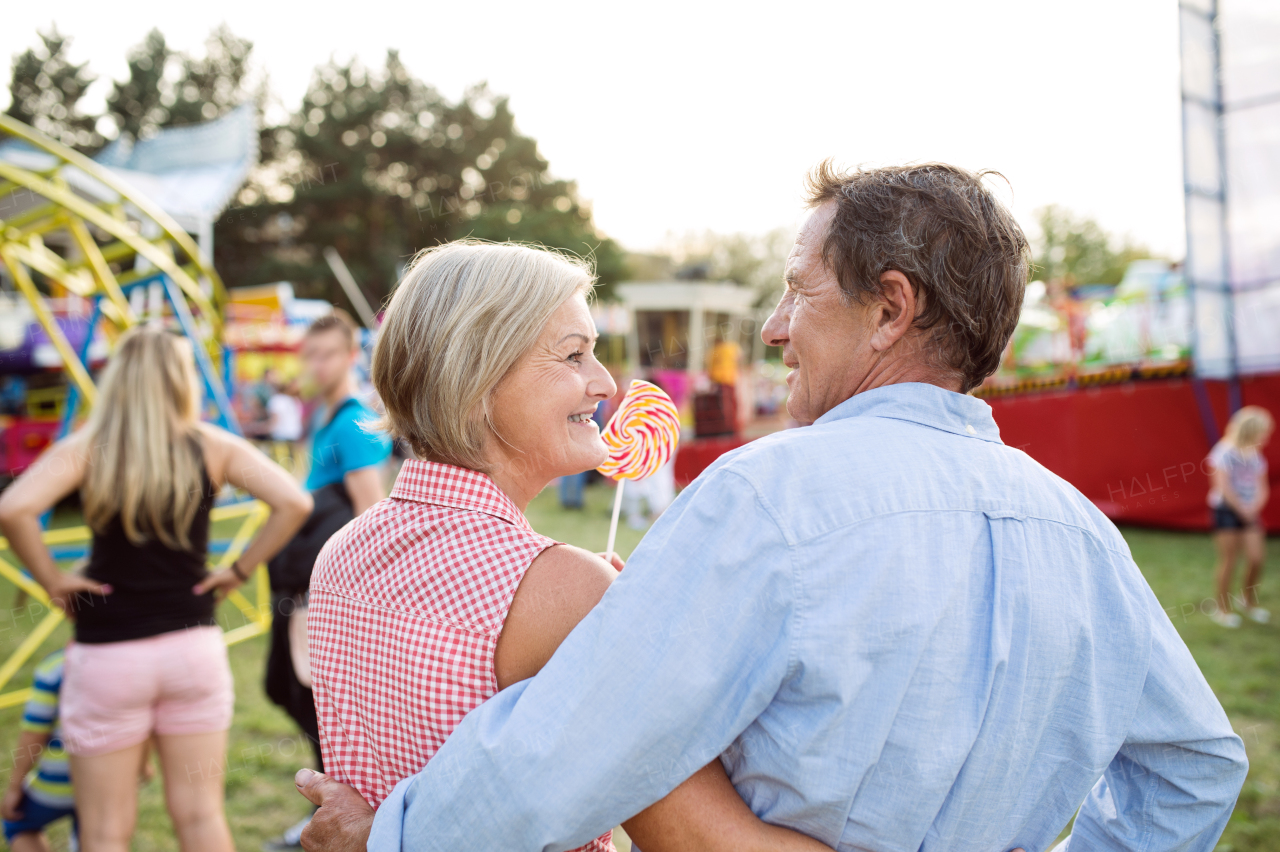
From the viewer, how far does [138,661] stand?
8.27 feet

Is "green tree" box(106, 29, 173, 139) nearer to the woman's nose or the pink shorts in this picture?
the pink shorts

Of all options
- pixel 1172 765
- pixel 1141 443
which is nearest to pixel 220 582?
pixel 1172 765

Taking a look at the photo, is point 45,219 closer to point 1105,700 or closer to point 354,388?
point 354,388

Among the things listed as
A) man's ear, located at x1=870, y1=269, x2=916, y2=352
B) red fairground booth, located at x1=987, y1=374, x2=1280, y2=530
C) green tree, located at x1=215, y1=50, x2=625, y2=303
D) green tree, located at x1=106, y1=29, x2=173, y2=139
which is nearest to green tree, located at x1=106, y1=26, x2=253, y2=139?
green tree, located at x1=106, y1=29, x2=173, y2=139

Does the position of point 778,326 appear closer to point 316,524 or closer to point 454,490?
point 454,490

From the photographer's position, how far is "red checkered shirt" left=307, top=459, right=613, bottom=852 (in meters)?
1.10

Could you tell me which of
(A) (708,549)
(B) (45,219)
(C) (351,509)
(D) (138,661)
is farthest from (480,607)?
(B) (45,219)

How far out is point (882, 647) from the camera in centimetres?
95

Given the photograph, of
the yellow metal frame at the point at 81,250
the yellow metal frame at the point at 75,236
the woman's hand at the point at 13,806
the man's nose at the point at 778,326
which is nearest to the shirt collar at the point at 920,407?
the man's nose at the point at 778,326

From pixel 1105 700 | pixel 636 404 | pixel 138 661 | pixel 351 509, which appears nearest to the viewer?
pixel 1105 700

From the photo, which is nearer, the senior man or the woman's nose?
the senior man

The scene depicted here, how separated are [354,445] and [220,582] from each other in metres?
0.69

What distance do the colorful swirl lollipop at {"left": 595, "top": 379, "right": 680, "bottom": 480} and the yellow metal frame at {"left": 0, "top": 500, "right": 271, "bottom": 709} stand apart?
2.04m

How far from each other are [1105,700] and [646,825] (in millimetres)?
651
